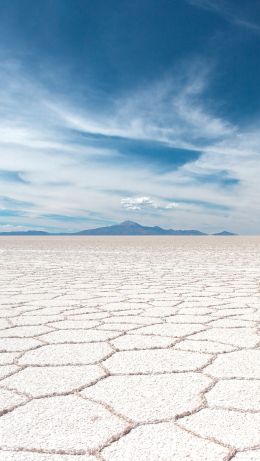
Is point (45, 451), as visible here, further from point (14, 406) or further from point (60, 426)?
point (14, 406)

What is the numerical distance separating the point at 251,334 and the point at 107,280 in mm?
2278

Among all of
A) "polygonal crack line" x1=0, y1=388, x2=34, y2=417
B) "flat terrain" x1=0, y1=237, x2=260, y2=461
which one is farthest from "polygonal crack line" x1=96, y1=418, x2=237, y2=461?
"polygonal crack line" x1=0, y1=388, x2=34, y2=417

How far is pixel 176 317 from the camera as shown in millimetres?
2352

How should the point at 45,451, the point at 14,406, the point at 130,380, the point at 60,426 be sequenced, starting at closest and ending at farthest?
the point at 45,451
the point at 60,426
the point at 14,406
the point at 130,380

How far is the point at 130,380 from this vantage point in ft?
4.52

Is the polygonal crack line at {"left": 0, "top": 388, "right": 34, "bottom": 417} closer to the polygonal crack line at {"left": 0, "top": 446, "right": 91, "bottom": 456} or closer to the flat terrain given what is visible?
the flat terrain

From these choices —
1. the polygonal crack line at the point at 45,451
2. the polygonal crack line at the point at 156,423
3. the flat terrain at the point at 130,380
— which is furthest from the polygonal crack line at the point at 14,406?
the polygonal crack line at the point at 156,423

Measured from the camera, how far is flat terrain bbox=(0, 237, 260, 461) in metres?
0.98

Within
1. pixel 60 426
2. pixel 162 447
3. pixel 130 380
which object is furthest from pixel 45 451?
pixel 130 380

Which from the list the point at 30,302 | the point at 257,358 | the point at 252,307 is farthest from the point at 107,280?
the point at 257,358

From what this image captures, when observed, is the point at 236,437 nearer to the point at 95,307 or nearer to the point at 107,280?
the point at 95,307

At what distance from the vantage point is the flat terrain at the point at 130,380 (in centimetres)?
98

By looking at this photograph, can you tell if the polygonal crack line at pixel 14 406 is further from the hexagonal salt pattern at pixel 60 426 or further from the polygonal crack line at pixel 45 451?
the polygonal crack line at pixel 45 451

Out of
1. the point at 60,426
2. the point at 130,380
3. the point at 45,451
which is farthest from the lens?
the point at 130,380
